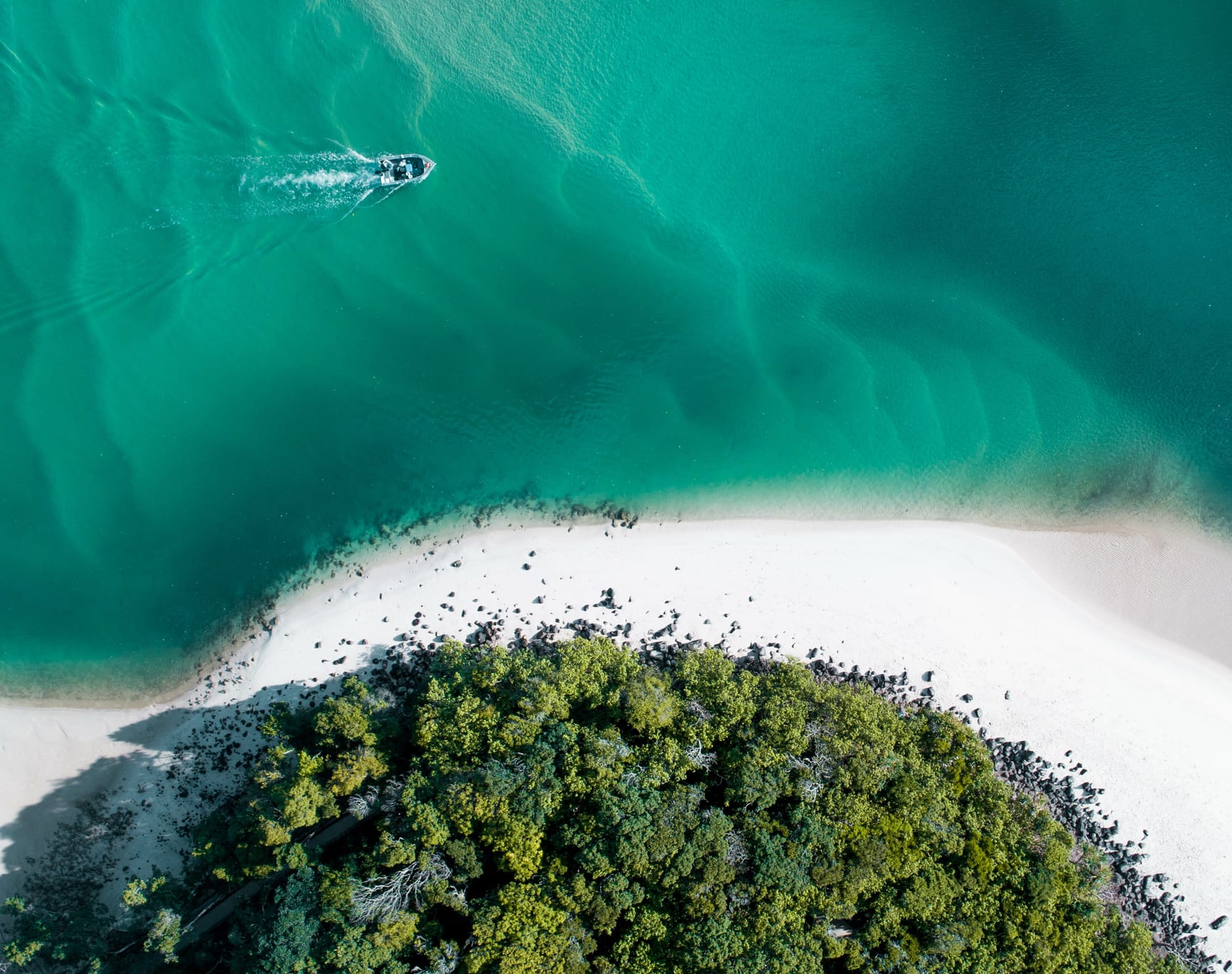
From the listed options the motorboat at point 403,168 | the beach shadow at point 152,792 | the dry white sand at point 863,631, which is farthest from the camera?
the motorboat at point 403,168

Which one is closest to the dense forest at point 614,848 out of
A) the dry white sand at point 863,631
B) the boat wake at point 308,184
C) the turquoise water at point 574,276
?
the dry white sand at point 863,631

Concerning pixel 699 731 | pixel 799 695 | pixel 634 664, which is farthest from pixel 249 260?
pixel 799 695

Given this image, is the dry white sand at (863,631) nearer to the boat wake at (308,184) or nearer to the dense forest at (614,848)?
the dense forest at (614,848)

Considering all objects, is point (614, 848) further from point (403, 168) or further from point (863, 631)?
point (403, 168)

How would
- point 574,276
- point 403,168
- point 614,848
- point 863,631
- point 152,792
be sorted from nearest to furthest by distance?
point 614,848, point 152,792, point 863,631, point 403,168, point 574,276

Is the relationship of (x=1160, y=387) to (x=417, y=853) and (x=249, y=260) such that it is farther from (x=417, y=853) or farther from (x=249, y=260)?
(x=249, y=260)

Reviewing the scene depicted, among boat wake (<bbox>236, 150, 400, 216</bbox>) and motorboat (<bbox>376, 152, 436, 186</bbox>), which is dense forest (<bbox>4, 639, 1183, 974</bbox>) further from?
motorboat (<bbox>376, 152, 436, 186</bbox>)

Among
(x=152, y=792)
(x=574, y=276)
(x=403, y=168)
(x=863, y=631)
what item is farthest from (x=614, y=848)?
(x=403, y=168)

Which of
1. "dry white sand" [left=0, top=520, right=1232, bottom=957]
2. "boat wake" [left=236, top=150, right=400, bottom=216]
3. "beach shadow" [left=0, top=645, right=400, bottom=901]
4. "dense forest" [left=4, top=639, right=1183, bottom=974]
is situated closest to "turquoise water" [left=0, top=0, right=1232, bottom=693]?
"boat wake" [left=236, top=150, right=400, bottom=216]
